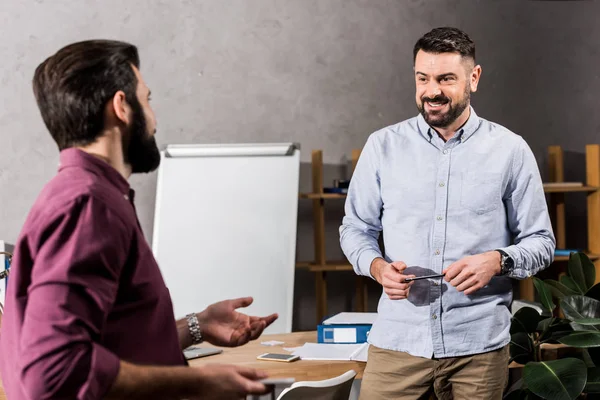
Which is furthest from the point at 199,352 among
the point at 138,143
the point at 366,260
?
the point at 138,143

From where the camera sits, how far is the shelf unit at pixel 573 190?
4.39 metres

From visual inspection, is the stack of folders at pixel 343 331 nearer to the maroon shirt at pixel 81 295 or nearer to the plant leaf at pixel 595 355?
the plant leaf at pixel 595 355

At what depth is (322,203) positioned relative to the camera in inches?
Answer: 176

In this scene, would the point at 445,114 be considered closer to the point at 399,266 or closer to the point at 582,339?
the point at 399,266

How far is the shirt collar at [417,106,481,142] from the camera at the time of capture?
2.32 m

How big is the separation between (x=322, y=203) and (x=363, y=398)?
7.44ft

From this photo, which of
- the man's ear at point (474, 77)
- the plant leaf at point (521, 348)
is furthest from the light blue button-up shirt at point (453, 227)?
the plant leaf at point (521, 348)

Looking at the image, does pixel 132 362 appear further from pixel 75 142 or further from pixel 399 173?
pixel 399 173

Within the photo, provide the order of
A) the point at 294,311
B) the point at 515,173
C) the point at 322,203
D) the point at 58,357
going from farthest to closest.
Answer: the point at 294,311 < the point at 322,203 < the point at 515,173 < the point at 58,357

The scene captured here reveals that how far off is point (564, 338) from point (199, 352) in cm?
142

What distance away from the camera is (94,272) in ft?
3.38

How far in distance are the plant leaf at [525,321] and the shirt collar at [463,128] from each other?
3.37 feet

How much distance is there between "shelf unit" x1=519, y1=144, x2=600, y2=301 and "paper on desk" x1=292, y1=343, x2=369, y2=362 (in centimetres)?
185

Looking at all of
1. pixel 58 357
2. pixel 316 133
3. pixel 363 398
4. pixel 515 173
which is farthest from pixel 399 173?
pixel 316 133
